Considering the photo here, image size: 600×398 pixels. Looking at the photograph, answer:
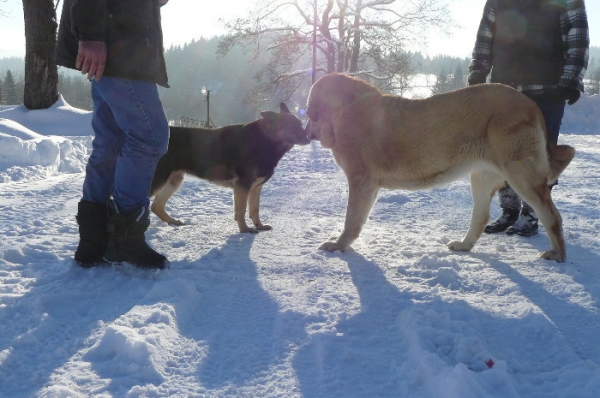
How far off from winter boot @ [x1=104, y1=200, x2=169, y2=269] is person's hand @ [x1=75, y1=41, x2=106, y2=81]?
871 millimetres

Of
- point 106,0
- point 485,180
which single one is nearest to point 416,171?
point 485,180

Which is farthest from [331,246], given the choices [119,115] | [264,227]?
[119,115]

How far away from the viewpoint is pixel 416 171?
3.62 metres

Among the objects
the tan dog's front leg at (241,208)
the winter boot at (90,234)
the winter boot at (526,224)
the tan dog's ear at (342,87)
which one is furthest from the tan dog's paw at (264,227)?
the winter boot at (526,224)

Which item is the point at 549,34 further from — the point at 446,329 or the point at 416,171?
the point at 446,329

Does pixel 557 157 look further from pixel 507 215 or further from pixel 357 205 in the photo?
pixel 357 205

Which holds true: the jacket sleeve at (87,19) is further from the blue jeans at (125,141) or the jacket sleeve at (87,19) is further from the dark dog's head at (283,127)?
the dark dog's head at (283,127)

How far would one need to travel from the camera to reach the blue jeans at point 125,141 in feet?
9.07

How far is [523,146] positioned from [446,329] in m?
1.79

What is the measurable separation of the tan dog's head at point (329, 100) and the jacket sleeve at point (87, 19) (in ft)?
6.68

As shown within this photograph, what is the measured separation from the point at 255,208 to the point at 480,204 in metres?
2.29

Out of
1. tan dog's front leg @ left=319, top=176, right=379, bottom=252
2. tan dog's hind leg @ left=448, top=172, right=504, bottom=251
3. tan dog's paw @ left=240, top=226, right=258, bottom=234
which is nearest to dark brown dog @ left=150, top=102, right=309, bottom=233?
tan dog's paw @ left=240, top=226, right=258, bottom=234

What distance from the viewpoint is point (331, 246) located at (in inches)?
146

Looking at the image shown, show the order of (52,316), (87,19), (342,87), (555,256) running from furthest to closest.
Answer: (342,87) → (555,256) → (87,19) → (52,316)
